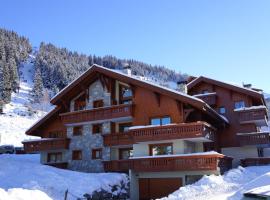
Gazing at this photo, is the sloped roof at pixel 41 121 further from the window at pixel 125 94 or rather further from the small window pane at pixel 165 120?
the small window pane at pixel 165 120

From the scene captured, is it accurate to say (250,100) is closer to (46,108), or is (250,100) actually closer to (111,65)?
(46,108)

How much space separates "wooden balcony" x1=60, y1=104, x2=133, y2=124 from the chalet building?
8 cm

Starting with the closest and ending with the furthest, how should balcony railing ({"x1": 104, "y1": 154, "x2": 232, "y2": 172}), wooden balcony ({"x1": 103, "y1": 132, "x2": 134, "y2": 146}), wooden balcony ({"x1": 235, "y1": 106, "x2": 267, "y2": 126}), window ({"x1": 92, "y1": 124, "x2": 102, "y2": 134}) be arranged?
1. balcony railing ({"x1": 104, "y1": 154, "x2": 232, "y2": 172})
2. wooden balcony ({"x1": 103, "y1": 132, "x2": 134, "y2": 146})
3. wooden balcony ({"x1": 235, "y1": 106, "x2": 267, "y2": 126})
4. window ({"x1": 92, "y1": 124, "x2": 102, "y2": 134})

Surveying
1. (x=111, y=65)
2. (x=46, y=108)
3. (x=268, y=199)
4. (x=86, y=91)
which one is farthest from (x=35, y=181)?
(x=111, y=65)

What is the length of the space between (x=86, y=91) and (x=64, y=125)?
392cm

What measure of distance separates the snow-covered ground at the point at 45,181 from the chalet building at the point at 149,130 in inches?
107

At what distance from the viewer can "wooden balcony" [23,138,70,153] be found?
33.5 meters

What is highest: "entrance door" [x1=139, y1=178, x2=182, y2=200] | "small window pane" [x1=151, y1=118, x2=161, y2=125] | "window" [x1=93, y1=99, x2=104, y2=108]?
"window" [x1=93, y1=99, x2=104, y2=108]

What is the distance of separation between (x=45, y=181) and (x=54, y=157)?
12068 mm

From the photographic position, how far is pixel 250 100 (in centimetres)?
3375

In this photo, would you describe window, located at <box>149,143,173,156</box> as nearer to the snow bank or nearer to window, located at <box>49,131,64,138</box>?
the snow bank

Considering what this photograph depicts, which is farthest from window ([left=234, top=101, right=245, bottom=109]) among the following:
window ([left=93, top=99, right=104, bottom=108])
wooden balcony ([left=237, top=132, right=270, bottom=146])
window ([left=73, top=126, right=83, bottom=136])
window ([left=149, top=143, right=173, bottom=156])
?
window ([left=73, top=126, right=83, bottom=136])

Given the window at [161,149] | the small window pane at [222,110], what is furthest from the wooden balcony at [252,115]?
the window at [161,149]

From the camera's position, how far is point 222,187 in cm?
2045
